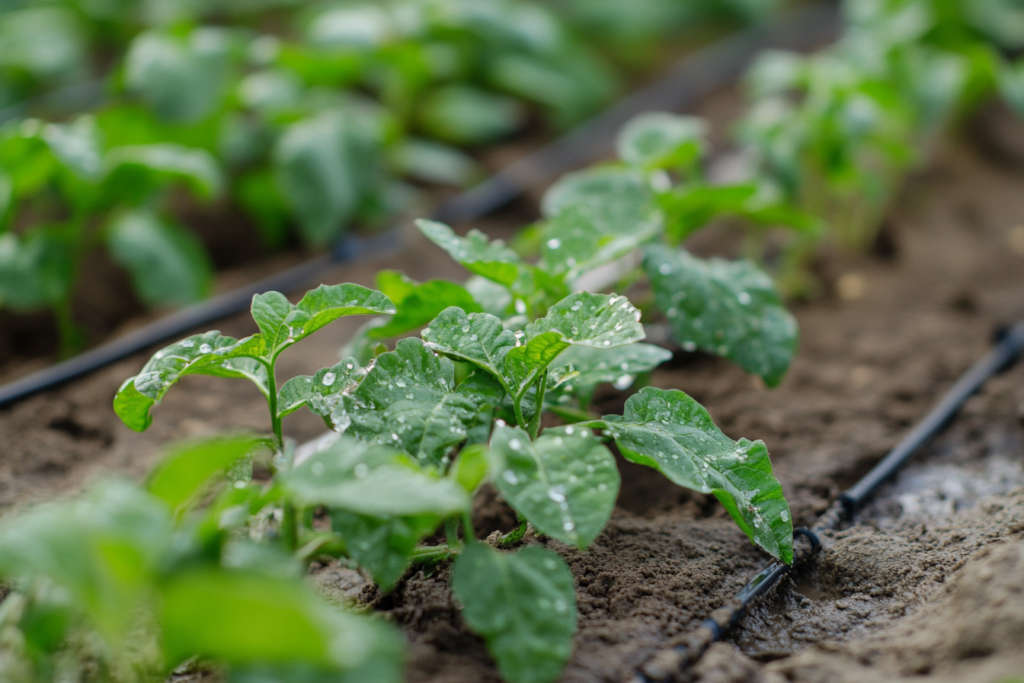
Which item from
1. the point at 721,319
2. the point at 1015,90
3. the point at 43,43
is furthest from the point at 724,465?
the point at 43,43

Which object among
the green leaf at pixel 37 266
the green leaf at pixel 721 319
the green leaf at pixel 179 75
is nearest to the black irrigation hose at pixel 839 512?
the green leaf at pixel 721 319

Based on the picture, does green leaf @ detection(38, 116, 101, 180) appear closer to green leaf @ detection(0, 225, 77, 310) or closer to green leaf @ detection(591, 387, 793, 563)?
green leaf @ detection(0, 225, 77, 310)

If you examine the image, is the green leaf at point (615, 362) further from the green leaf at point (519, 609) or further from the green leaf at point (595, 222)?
the green leaf at point (519, 609)

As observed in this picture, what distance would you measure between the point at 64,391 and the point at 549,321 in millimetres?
1099

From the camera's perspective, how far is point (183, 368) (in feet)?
2.85

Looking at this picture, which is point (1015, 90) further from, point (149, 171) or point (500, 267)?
point (149, 171)

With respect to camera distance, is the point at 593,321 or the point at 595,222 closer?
the point at 593,321

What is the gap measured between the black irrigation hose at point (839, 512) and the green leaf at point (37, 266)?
1356 mm

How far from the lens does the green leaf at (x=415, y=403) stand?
0.84m

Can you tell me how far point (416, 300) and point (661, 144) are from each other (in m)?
0.74

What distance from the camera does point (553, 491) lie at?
2.55 ft

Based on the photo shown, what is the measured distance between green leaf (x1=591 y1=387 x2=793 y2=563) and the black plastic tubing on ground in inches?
45.8

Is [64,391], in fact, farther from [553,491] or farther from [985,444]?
[985,444]

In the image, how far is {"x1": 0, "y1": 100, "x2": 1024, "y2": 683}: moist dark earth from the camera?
0.82 meters
